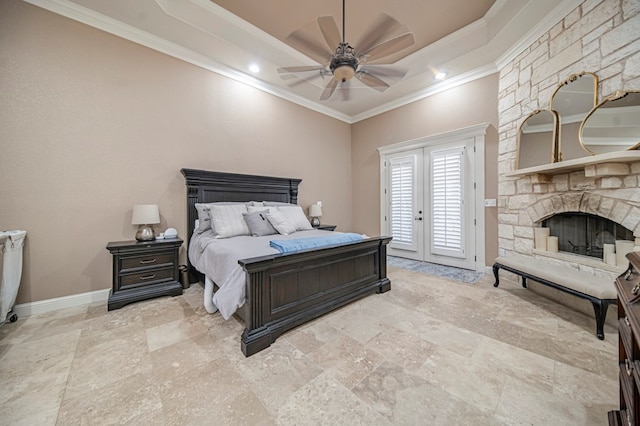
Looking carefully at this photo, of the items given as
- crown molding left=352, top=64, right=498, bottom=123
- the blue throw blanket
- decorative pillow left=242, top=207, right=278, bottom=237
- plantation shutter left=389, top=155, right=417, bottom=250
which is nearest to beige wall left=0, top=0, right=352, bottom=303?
decorative pillow left=242, top=207, right=278, bottom=237

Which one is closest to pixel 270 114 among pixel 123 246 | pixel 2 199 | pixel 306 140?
pixel 306 140

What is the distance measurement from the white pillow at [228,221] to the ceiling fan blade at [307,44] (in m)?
2.09

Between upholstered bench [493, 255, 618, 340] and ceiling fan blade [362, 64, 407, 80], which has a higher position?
ceiling fan blade [362, 64, 407, 80]

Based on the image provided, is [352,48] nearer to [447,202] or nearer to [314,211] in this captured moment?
[314,211]

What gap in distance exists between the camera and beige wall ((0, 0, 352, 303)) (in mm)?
2385

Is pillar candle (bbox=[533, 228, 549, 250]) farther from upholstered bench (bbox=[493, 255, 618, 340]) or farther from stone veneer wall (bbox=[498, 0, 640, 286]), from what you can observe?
upholstered bench (bbox=[493, 255, 618, 340])

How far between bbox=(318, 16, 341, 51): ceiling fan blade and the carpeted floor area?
11.4ft

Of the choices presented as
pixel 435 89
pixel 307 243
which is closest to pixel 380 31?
pixel 307 243

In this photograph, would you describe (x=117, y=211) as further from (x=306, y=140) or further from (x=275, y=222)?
(x=306, y=140)

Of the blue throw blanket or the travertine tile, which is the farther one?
the blue throw blanket

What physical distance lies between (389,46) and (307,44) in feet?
2.46

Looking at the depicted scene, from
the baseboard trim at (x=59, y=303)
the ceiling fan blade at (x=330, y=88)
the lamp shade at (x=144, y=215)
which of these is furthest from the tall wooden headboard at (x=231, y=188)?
the ceiling fan blade at (x=330, y=88)

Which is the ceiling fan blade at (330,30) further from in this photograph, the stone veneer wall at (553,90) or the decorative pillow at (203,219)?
the stone veneer wall at (553,90)

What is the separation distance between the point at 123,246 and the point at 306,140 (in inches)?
140
